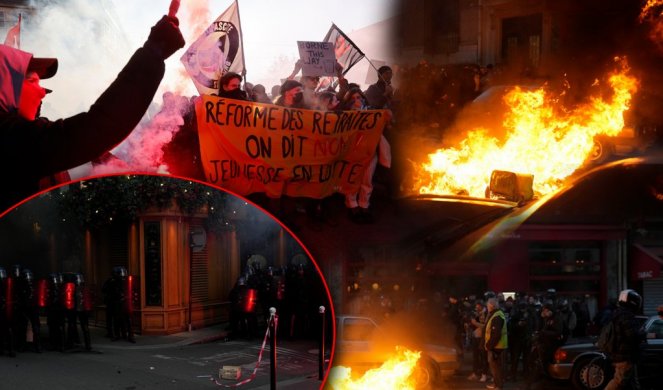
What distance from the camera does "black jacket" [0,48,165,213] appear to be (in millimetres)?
3477

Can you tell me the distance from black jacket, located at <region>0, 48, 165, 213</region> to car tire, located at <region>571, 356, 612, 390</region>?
573 centimetres

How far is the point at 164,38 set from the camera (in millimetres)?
3535

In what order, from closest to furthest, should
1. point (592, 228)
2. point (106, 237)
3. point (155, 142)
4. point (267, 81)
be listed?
point (106, 237) < point (155, 142) < point (267, 81) < point (592, 228)

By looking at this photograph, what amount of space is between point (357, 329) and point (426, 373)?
52.2 inches

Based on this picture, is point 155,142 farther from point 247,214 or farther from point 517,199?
point 517,199

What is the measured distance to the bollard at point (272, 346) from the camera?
7.98 feet

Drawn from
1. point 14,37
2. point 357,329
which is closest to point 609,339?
point 357,329

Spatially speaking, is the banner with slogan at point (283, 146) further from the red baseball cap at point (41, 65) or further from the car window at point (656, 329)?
the car window at point (656, 329)

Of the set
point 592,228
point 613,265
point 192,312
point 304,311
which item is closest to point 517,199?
point 592,228

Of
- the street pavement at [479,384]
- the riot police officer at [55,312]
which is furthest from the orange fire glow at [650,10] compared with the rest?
the riot police officer at [55,312]

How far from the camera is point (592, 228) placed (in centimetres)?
746

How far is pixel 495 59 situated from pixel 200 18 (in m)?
4.85

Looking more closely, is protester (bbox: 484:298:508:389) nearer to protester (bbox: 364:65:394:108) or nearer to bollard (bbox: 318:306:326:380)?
protester (bbox: 364:65:394:108)

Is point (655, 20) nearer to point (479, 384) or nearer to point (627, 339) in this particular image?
point (627, 339)
